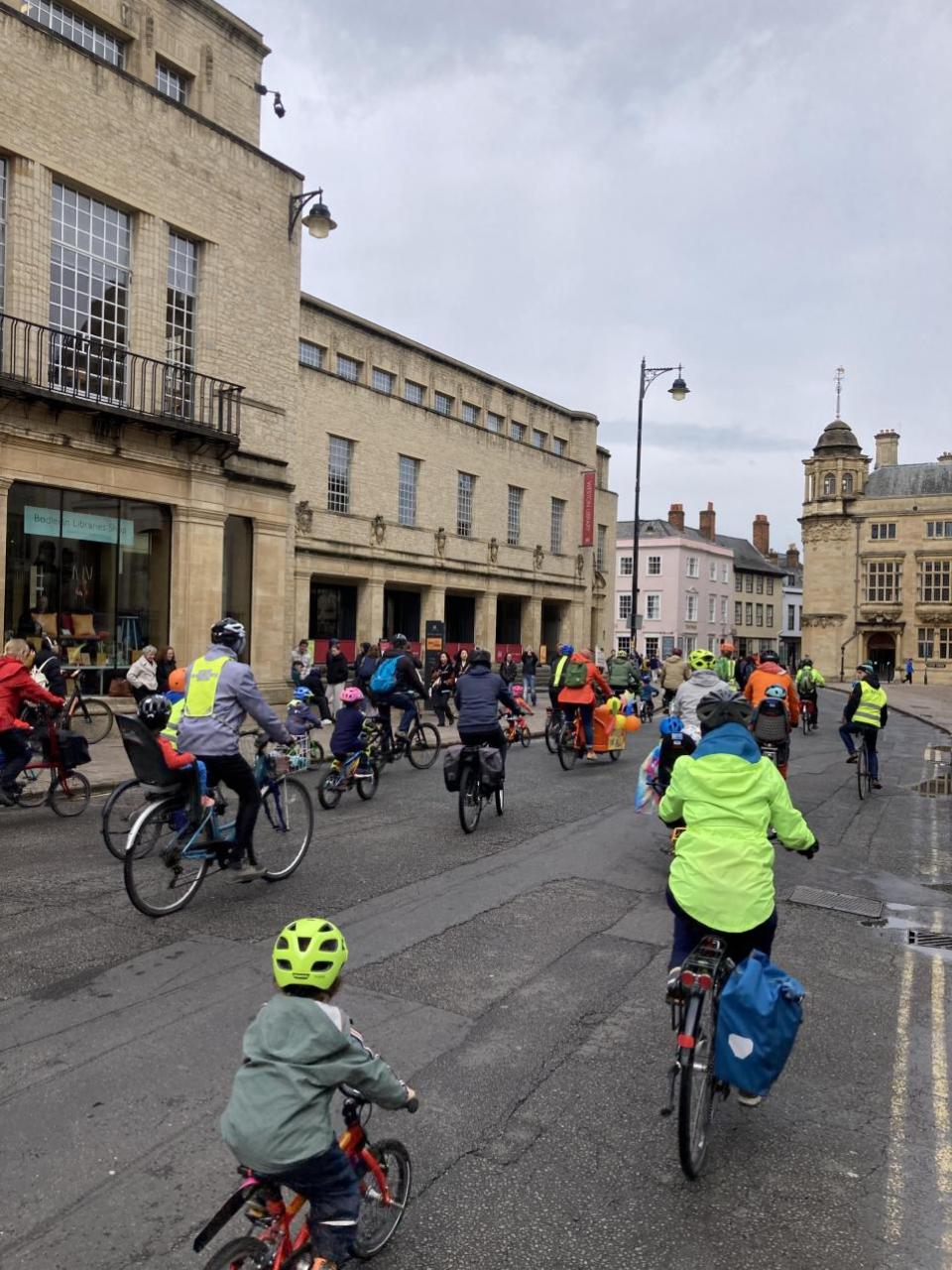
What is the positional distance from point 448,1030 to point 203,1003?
4.44 ft

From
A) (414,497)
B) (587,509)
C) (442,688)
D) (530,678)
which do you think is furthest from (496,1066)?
(587,509)

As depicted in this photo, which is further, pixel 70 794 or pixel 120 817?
pixel 70 794

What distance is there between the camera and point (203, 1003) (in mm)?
5074

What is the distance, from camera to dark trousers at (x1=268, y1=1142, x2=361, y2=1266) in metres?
2.63

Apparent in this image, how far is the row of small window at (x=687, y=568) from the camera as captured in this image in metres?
72.3

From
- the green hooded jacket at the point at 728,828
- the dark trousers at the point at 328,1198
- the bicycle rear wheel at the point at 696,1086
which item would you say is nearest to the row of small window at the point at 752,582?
the green hooded jacket at the point at 728,828

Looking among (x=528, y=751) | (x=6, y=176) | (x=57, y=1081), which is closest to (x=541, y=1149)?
(x=57, y=1081)

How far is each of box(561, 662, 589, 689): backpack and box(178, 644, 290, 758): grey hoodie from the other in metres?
8.36

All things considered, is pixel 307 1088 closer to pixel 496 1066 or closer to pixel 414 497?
pixel 496 1066

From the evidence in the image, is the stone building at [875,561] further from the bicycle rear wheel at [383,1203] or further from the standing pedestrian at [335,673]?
the bicycle rear wheel at [383,1203]

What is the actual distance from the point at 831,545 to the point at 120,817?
6811cm

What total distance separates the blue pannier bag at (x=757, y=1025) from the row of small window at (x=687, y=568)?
2757 inches

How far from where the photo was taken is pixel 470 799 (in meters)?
9.86

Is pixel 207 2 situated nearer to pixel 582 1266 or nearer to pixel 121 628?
pixel 121 628
